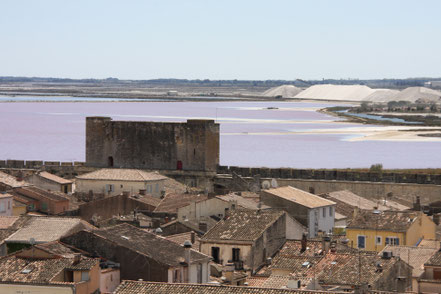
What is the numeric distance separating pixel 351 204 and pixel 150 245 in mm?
16747

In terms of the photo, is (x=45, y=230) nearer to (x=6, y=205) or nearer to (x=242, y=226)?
(x=242, y=226)

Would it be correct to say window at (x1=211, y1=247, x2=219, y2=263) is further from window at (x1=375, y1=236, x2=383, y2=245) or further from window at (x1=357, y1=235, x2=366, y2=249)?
window at (x1=375, y1=236, x2=383, y2=245)

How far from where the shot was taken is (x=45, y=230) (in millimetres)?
22266

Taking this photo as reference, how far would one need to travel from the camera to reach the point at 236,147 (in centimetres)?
8694

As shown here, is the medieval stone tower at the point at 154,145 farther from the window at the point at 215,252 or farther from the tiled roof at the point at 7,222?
the window at the point at 215,252

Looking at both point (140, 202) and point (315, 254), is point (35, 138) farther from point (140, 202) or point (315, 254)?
point (315, 254)

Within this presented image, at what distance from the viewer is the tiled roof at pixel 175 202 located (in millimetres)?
31250

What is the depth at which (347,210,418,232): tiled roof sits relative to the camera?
26750 millimetres

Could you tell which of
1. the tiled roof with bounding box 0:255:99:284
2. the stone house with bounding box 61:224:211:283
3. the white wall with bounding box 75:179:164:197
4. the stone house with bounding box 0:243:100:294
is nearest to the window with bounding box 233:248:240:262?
the stone house with bounding box 61:224:211:283

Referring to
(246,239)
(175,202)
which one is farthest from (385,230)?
(175,202)

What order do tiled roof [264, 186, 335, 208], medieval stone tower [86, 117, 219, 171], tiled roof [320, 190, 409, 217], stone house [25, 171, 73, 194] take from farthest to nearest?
1. medieval stone tower [86, 117, 219, 171]
2. stone house [25, 171, 73, 194]
3. tiled roof [320, 190, 409, 217]
4. tiled roof [264, 186, 335, 208]

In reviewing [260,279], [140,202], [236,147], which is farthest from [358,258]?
[236,147]

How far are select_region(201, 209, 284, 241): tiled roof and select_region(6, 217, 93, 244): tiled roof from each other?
2.67m

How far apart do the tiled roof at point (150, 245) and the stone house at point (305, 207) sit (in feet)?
29.6
